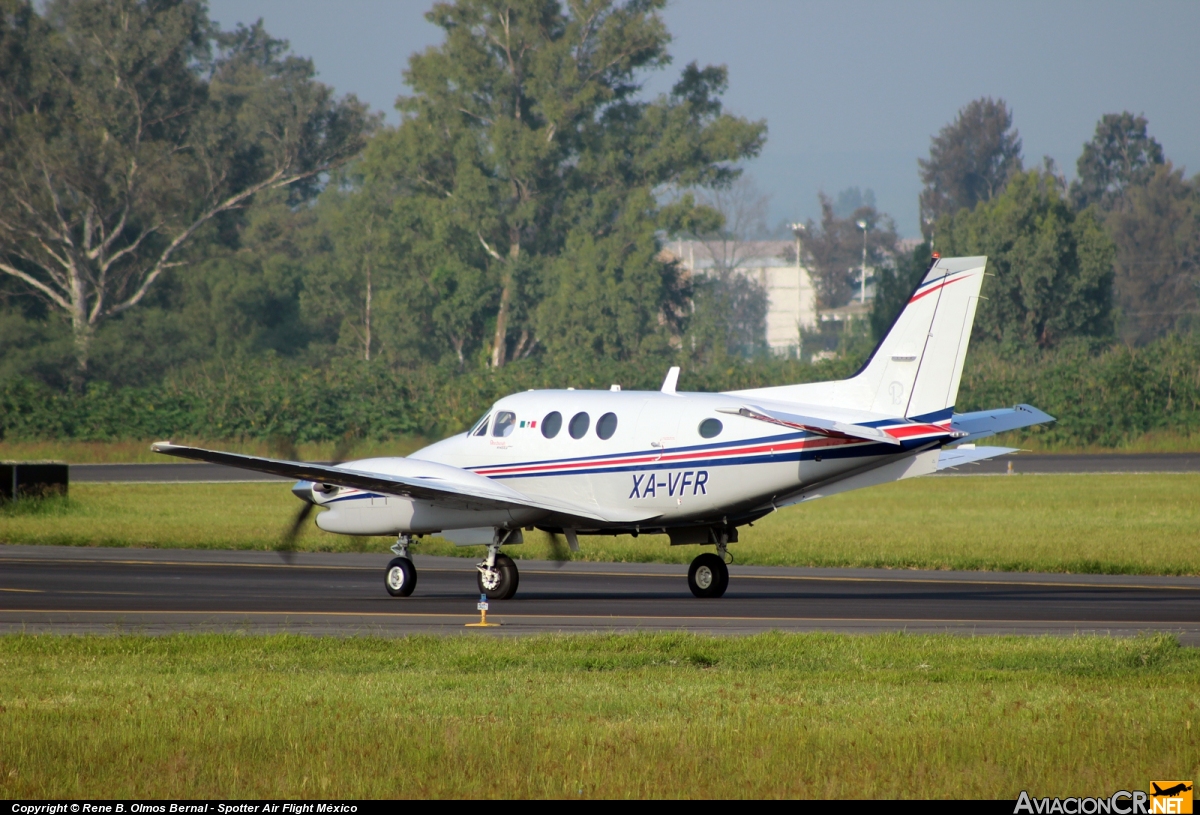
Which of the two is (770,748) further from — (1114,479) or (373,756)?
(1114,479)

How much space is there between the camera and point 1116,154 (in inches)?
6142

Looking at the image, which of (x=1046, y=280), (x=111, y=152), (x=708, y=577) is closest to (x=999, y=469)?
(x=1046, y=280)

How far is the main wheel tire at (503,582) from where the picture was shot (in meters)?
22.1

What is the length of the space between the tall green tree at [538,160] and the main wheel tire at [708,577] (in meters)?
65.9

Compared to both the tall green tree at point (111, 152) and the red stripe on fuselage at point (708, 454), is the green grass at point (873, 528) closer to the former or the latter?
the red stripe on fuselage at point (708, 454)

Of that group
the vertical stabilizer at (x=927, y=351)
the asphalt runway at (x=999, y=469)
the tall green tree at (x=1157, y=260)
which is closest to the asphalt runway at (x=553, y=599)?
the vertical stabilizer at (x=927, y=351)

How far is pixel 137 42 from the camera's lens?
84.4 m

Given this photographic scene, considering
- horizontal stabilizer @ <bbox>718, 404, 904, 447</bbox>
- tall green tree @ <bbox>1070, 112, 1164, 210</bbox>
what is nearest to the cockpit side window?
horizontal stabilizer @ <bbox>718, 404, 904, 447</bbox>

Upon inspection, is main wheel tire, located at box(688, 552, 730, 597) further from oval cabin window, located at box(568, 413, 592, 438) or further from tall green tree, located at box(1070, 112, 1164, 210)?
tall green tree, located at box(1070, 112, 1164, 210)

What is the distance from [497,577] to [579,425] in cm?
278

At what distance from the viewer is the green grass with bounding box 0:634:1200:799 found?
956 centimetres

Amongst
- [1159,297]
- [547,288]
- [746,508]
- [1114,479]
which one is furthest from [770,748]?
[1159,297]

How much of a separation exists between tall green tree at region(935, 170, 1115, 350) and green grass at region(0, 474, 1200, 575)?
123 feet

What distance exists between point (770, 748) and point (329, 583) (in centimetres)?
1560
